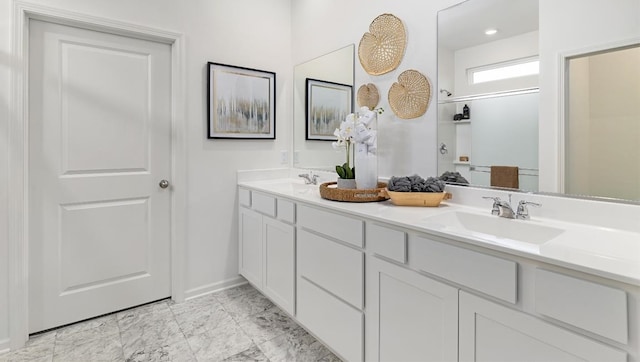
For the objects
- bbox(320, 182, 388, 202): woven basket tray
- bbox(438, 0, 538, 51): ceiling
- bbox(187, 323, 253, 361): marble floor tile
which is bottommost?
bbox(187, 323, 253, 361): marble floor tile

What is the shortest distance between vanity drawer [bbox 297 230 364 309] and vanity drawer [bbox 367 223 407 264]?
0.10 metres

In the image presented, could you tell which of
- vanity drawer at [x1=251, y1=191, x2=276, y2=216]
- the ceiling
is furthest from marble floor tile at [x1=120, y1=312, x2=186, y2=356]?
the ceiling

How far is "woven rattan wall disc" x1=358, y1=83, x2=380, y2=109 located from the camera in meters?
2.21

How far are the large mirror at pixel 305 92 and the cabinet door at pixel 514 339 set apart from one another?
1.57 m

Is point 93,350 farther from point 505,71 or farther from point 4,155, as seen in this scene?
point 505,71

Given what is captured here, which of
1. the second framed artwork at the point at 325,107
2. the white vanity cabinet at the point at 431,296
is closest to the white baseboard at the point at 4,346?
the white vanity cabinet at the point at 431,296

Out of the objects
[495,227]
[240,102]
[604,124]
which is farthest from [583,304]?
[240,102]

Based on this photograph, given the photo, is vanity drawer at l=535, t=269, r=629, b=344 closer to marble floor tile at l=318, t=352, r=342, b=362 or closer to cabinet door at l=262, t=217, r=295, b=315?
marble floor tile at l=318, t=352, r=342, b=362

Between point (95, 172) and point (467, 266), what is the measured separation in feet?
7.76

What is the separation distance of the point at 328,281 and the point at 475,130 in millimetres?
1094

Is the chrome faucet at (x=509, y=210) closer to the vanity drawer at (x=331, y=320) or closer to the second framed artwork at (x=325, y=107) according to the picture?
the vanity drawer at (x=331, y=320)

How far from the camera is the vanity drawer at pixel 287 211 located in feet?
6.67

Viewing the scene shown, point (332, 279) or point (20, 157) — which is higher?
point (20, 157)

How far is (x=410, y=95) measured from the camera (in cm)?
199
